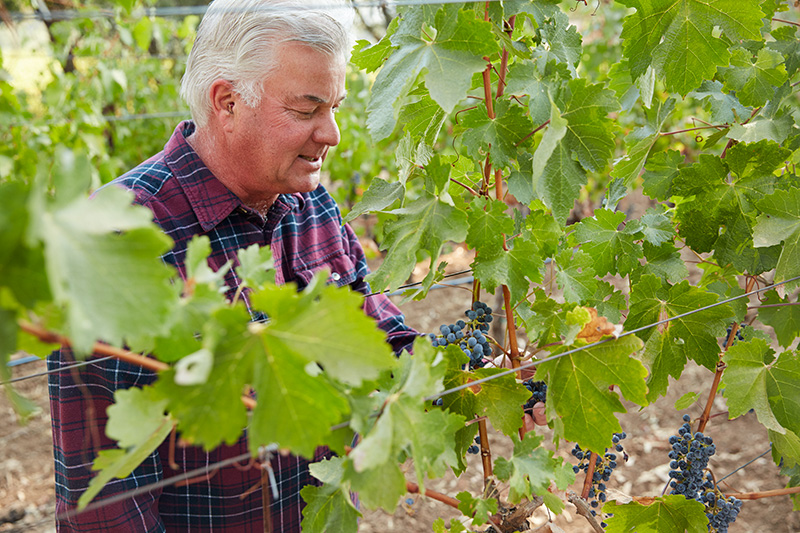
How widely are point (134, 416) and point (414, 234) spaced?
547 millimetres

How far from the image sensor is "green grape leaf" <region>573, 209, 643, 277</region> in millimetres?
1372

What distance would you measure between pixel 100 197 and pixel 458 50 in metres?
0.62

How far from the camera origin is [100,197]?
0.55 m

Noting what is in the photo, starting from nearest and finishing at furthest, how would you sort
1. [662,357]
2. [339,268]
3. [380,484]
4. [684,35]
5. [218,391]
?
[218,391] < [380,484] < [684,35] < [662,357] < [339,268]

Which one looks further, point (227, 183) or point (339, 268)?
point (339, 268)

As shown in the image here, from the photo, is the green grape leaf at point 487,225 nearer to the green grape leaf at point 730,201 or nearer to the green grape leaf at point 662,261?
the green grape leaf at point 662,261

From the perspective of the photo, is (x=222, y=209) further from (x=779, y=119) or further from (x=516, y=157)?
(x=779, y=119)

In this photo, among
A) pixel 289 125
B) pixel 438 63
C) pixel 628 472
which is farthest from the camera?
pixel 628 472

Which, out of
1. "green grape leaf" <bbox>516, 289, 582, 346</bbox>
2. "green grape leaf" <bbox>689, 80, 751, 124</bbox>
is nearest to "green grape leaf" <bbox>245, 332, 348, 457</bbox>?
"green grape leaf" <bbox>516, 289, 582, 346</bbox>

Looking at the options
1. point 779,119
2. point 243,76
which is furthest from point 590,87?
point 243,76

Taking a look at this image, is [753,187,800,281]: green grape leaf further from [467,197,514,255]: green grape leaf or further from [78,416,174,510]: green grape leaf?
[78,416,174,510]: green grape leaf

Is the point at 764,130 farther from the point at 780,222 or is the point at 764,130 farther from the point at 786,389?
the point at 786,389

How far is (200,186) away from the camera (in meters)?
1.60

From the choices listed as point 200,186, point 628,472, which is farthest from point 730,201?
point 628,472
